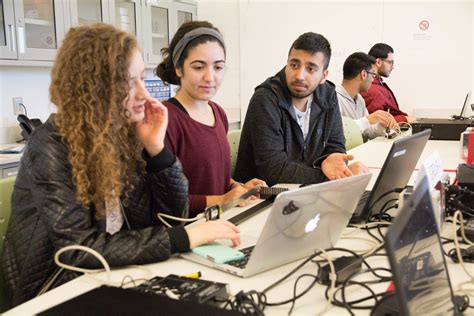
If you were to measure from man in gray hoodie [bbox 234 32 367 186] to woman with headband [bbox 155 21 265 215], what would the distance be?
234 millimetres

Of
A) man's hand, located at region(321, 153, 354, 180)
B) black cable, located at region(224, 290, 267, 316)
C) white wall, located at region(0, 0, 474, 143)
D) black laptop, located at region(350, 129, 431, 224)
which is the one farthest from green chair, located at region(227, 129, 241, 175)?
white wall, located at region(0, 0, 474, 143)

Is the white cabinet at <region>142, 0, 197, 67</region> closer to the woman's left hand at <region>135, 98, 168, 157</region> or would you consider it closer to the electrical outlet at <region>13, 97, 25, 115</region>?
the electrical outlet at <region>13, 97, 25, 115</region>

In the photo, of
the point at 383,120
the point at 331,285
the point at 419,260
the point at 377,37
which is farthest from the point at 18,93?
the point at 377,37

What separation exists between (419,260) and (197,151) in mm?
1123

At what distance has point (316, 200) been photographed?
1045 millimetres

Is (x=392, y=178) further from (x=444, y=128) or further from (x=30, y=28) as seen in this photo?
(x=30, y=28)

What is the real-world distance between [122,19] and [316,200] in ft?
10.6

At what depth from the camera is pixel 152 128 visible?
1.41 meters

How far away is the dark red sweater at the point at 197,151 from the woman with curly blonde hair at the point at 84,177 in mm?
431

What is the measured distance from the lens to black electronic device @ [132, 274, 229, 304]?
89 cm

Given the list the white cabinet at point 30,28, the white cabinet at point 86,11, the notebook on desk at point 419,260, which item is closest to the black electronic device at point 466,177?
the notebook on desk at point 419,260

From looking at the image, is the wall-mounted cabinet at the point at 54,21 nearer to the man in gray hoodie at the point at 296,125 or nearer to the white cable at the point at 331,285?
the man in gray hoodie at the point at 296,125

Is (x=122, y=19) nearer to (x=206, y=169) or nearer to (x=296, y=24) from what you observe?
(x=296, y=24)

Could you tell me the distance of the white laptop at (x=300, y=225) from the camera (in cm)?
99
